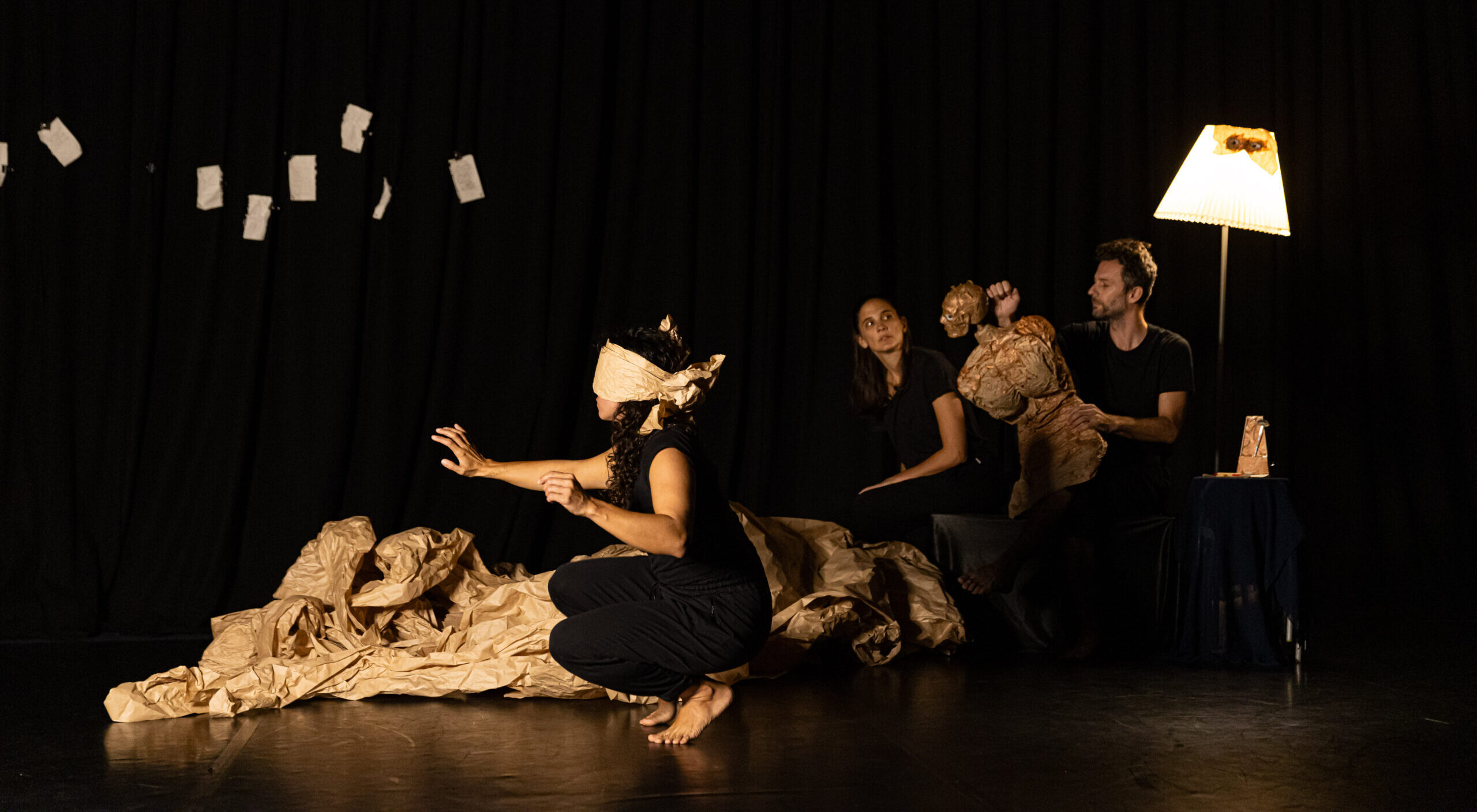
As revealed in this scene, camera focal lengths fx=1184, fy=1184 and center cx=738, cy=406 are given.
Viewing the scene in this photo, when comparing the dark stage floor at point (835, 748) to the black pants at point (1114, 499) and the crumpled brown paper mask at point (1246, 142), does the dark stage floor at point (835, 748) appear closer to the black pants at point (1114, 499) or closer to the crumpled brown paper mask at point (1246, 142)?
the black pants at point (1114, 499)

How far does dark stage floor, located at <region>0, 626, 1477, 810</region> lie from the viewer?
2.12 metres

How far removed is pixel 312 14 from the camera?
15.0 ft

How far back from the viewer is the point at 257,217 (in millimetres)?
4500

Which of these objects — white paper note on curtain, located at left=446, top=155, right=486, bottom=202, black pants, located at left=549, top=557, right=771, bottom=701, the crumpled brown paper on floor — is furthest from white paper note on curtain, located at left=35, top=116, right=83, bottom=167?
black pants, located at left=549, top=557, right=771, bottom=701

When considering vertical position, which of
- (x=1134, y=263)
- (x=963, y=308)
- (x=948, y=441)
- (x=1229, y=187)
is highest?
(x=1229, y=187)

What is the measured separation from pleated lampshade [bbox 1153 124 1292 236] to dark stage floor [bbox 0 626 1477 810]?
140cm

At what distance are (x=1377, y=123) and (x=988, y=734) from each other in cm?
396

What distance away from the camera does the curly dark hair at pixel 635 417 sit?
2.56 metres

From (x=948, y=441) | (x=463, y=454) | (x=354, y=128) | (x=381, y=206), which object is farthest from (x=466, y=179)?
(x=463, y=454)

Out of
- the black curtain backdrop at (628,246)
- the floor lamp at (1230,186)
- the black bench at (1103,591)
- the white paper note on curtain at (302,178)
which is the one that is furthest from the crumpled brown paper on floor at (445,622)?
the white paper note on curtain at (302,178)

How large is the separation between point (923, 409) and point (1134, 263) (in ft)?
2.69

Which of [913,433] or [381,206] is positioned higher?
[381,206]

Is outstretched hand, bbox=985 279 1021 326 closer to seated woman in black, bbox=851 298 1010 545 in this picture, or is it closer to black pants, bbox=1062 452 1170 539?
seated woman in black, bbox=851 298 1010 545

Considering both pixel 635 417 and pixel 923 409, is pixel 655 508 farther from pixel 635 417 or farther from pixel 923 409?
pixel 923 409
